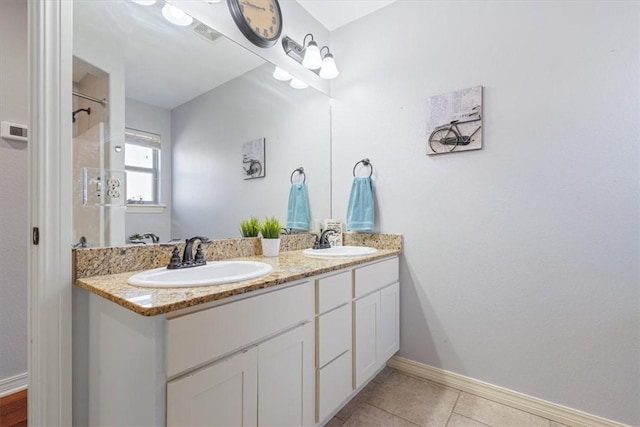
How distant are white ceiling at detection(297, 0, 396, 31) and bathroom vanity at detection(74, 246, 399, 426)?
5.84 ft

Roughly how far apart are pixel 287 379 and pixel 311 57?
1.87 metres

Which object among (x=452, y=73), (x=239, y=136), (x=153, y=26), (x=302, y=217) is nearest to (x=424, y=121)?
(x=452, y=73)

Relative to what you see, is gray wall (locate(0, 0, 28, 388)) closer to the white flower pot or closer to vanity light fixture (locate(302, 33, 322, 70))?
the white flower pot

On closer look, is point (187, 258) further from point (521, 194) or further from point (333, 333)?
point (521, 194)

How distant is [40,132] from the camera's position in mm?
995

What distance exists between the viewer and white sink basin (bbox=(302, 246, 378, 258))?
1.70m

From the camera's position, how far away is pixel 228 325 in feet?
3.01

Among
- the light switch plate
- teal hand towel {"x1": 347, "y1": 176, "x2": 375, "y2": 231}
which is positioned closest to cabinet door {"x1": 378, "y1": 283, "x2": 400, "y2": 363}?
teal hand towel {"x1": 347, "y1": 176, "x2": 375, "y2": 231}

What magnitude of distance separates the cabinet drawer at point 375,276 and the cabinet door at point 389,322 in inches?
2.2

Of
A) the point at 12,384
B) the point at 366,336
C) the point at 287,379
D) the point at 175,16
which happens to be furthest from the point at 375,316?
the point at 12,384

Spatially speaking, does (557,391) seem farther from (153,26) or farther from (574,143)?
(153,26)

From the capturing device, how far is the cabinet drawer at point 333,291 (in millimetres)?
1288

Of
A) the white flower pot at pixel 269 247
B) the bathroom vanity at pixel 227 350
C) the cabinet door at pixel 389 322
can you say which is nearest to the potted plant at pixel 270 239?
the white flower pot at pixel 269 247

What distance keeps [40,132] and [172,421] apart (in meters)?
1.01
